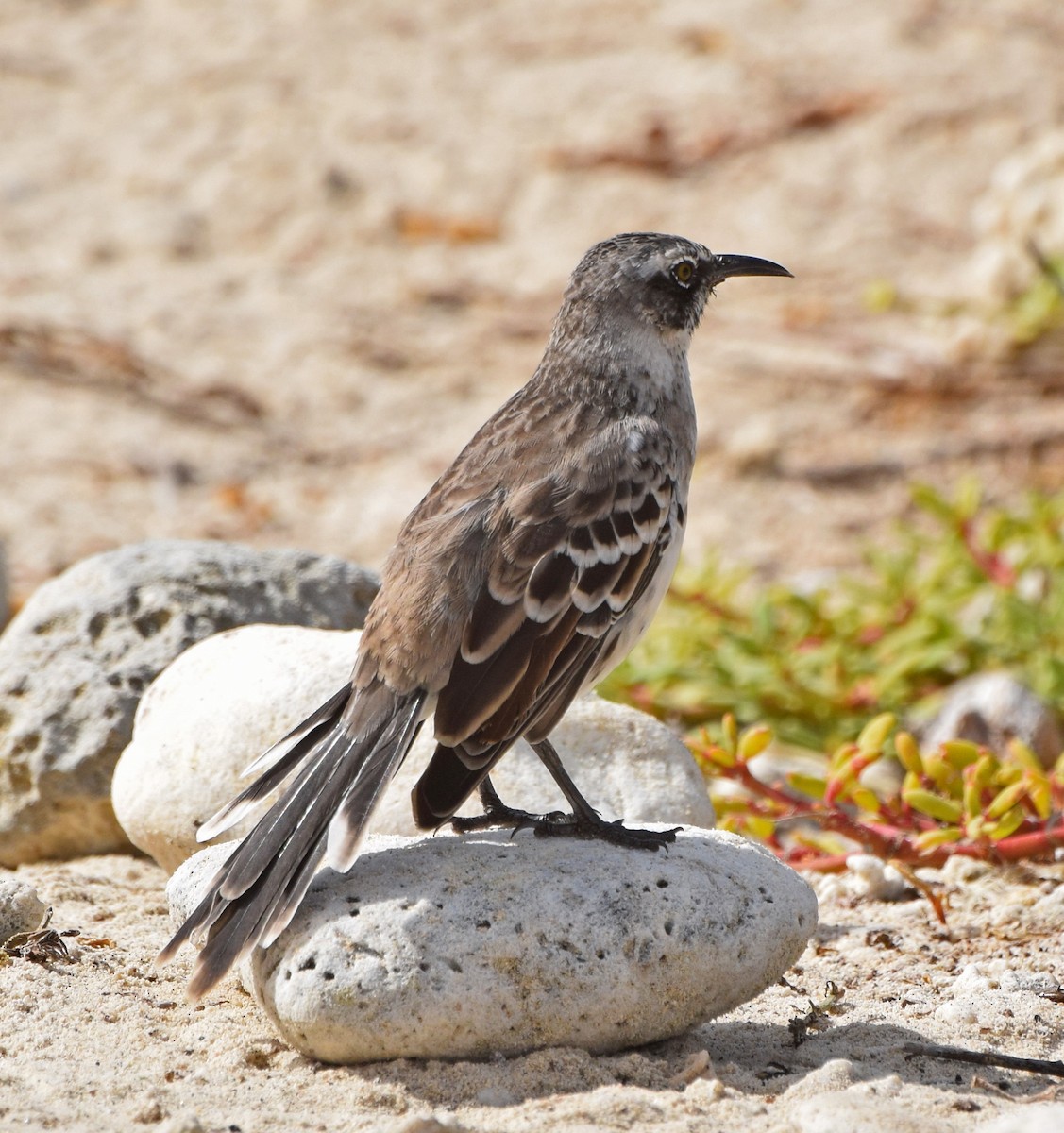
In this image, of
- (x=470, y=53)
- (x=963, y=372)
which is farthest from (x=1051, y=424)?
(x=470, y=53)

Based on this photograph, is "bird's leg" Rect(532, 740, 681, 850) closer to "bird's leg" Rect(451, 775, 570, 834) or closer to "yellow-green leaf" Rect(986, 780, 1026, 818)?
"bird's leg" Rect(451, 775, 570, 834)

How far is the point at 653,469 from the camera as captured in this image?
15.1 feet

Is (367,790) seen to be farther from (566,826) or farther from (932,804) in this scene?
(932,804)

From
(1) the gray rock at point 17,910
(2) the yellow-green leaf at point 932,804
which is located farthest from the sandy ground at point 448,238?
(1) the gray rock at point 17,910

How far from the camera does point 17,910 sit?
4195 millimetres

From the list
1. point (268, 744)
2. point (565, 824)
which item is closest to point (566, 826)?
point (565, 824)

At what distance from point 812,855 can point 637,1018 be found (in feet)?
6.11

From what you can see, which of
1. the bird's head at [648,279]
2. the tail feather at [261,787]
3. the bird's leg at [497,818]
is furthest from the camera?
the bird's head at [648,279]

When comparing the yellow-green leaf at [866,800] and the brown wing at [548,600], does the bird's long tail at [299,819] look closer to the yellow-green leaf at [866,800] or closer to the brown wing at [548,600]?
the brown wing at [548,600]

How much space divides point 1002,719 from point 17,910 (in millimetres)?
4053

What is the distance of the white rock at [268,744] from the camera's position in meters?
4.73

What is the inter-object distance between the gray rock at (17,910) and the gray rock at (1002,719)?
374 cm

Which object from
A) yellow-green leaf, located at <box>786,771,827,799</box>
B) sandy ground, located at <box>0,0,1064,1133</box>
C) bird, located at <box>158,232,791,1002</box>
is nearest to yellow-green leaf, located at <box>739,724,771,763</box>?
yellow-green leaf, located at <box>786,771,827,799</box>

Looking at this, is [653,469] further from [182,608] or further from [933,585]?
[933,585]
